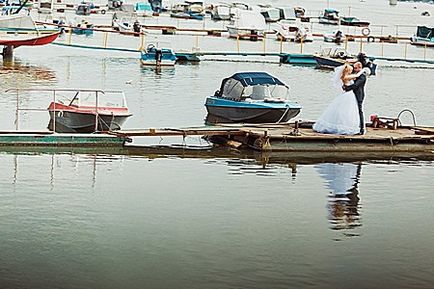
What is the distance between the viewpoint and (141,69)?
46469 mm

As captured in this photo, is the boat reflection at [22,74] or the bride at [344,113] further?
the boat reflection at [22,74]

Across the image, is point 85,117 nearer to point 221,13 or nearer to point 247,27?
point 247,27

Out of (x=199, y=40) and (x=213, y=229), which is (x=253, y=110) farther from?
(x=199, y=40)

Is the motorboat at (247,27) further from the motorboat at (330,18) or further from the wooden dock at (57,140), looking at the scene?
the wooden dock at (57,140)

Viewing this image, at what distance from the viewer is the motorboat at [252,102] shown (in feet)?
88.5

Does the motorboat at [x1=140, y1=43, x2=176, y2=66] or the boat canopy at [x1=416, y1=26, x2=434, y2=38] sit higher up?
the boat canopy at [x1=416, y1=26, x2=434, y2=38]

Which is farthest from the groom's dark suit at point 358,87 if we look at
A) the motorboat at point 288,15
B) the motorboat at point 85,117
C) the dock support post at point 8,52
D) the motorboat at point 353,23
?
the motorboat at point 288,15

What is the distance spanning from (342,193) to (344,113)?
481 centimetres

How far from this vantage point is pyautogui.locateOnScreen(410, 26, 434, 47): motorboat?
7700 centimetres

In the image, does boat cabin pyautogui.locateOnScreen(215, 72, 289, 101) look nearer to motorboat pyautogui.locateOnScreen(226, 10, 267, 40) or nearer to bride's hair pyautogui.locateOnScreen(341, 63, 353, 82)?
bride's hair pyautogui.locateOnScreen(341, 63, 353, 82)

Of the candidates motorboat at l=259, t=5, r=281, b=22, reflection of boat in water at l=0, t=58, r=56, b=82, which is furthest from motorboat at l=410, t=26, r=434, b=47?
reflection of boat in water at l=0, t=58, r=56, b=82

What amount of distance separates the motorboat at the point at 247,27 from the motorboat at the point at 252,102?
158 feet

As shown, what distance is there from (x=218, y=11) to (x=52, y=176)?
99.5 meters

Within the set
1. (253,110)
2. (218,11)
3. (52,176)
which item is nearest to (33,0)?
(218,11)
